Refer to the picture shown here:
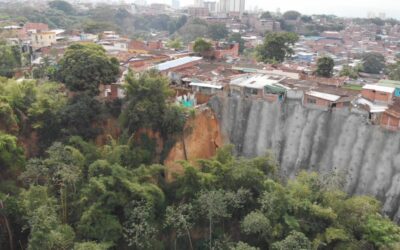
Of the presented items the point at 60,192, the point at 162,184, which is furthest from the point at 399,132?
the point at 60,192

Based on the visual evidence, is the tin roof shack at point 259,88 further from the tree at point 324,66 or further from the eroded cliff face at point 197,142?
the tree at point 324,66

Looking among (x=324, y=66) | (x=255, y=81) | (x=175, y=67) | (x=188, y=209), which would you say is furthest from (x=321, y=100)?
(x=324, y=66)

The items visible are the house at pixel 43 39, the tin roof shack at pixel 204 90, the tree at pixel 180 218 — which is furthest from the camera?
the house at pixel 43 39

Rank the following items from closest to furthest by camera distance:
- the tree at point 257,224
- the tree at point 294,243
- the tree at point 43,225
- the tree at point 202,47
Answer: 1. the tree at point 294,243
2. the tree at point 43,225
3. the tree at point 257,224
4. the tree at point 202,47

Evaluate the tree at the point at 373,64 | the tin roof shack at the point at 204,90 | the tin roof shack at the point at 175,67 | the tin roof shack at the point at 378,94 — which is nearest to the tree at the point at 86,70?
the tin roof shack at the point at 175,67

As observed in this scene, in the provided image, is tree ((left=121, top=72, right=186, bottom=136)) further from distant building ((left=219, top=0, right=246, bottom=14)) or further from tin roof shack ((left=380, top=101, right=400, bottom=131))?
distant building ((left=219, top=0, right=246, bottom=14))

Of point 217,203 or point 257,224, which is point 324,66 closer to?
point 217,203
